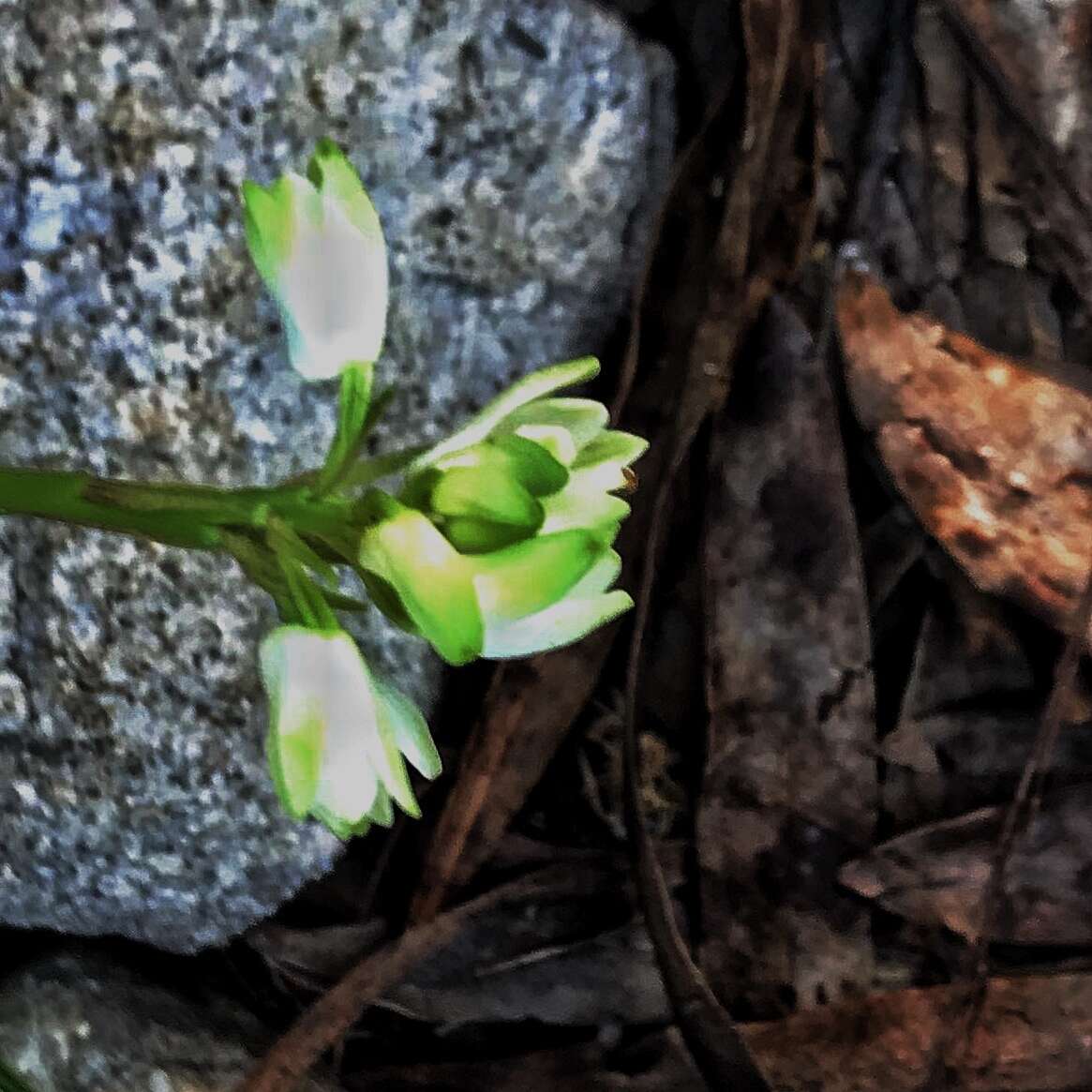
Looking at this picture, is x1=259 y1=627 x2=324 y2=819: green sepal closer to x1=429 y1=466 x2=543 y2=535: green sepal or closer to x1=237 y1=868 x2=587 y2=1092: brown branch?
x1=429 y1=466 x2=543 y2=535: green sepal

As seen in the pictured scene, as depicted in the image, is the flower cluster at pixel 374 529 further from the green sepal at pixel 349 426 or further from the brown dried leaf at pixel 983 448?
the brown dried leaf at pixel 983 448

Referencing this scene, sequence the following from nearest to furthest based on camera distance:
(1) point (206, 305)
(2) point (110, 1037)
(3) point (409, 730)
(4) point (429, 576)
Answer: (4) point (429, 576), (3) point (409, 730), (1) point (206, 305), (2) point (110, 1037)

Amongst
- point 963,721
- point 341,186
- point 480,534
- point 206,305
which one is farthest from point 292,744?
point 963,721

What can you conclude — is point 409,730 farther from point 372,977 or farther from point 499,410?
point 372,977

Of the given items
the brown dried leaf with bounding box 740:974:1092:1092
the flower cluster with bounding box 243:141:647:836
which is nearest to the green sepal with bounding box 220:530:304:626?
the flower cluster with bounding box 243:141:647:836

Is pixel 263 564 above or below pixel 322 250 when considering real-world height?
below
